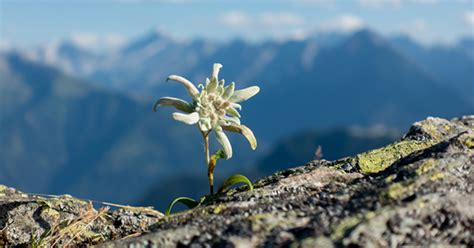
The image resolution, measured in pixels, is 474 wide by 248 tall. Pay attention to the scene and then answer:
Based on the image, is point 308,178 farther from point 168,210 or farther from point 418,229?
point 418,229

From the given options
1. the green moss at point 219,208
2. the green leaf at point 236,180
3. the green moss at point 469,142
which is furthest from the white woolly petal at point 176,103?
the green moss at point 469,142

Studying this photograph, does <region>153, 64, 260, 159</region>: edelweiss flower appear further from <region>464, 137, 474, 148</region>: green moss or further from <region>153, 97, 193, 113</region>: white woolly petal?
<region>464, 137, 474, 148</region>: green moss

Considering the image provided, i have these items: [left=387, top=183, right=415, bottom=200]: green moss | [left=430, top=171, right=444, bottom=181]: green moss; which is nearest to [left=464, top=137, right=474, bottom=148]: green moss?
[left=430, top=171, right=444, bottom=181]: green moss

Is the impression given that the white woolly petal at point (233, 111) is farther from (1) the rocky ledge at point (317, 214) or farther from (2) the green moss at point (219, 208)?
(2) the green moss at point (219, 208)

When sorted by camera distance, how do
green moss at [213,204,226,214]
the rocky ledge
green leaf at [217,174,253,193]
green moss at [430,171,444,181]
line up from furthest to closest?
1. green leaf at [217,174,253,193]
2. green moss at [213,204,226,214]
3. green moss at [430,171,444,181]
4. the rocky ledge

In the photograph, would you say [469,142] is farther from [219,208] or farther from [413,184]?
[219,208]

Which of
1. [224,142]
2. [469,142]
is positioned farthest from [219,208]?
[469,142]
